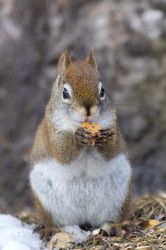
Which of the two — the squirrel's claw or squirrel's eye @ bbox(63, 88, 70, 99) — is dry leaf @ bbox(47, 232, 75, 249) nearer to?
the squirrel's claw

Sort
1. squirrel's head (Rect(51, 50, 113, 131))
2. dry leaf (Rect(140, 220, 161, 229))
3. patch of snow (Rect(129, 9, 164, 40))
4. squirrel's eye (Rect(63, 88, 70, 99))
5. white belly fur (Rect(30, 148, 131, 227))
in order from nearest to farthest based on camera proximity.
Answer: squirrel's head (Rect(51, 50, 113, 131)) → squirrel's eye (Rect(63, 88, 70, 99)) → white belly fur (Rect(30, 148, 131, 227)) → dry leaf (Rect(140, 220, 161, 229)) → patch of snow (Rect(129, 9, 164, 40))

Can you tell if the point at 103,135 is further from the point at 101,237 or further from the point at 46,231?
the point at 46,231

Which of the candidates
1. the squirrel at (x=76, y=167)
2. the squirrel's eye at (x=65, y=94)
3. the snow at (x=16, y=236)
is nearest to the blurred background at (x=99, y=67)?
the snow at (x=16, y=236)

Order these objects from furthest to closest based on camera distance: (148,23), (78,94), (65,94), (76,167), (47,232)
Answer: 1. (148,23)
2. (47,232)
3. (76,167)
4. (65,94)
5. (78,94)

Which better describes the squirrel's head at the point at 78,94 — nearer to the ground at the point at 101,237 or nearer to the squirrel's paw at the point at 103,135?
the squirrel's paw at the point at 103,135

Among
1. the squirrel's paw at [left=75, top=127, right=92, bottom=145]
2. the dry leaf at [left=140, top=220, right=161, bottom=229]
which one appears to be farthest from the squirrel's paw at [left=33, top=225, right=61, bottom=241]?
the squirrel's paw at [left=75, top=127, right=92, bottom=145]

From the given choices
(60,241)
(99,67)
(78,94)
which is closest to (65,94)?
(78,94)
